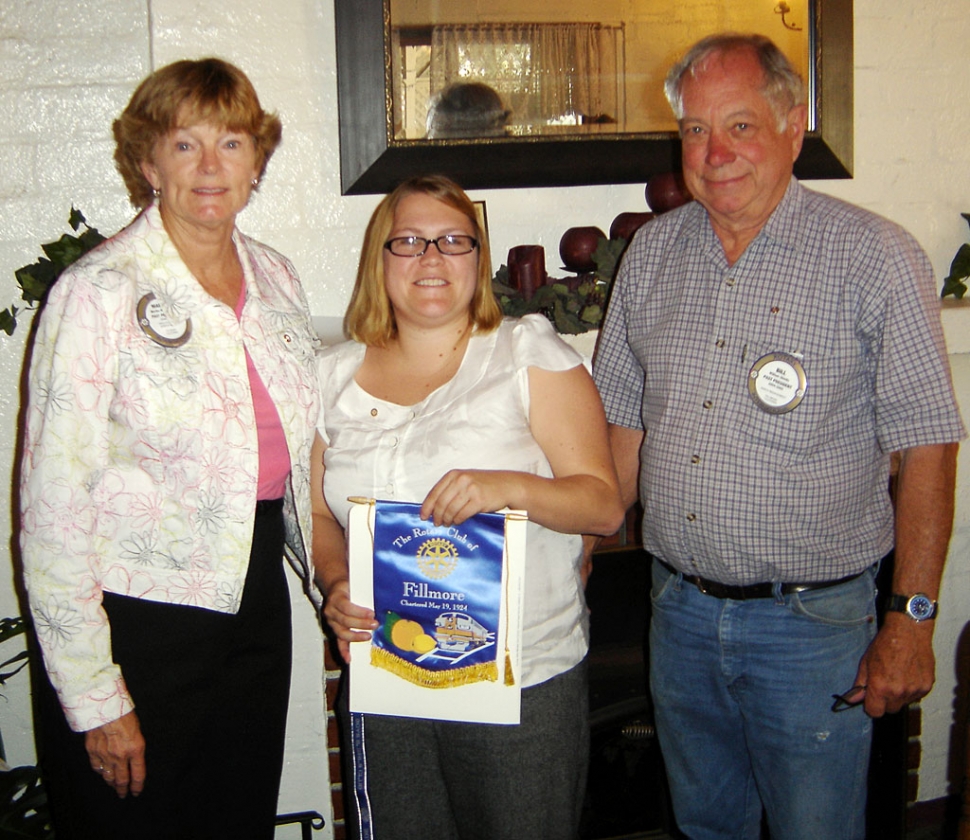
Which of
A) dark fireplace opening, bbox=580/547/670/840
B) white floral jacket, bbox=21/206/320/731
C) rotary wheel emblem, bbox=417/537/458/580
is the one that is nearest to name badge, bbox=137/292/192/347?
white floral jacket, bbox=21/206/320/731

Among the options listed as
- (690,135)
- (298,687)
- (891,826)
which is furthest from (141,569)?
(891,826)

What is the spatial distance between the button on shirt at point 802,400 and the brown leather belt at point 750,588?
0.05ft

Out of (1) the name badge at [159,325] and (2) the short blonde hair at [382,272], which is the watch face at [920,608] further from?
(1) the name badge at [159,325]

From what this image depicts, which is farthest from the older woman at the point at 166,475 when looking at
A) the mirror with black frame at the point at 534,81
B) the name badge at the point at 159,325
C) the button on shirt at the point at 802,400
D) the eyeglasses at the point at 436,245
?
the button on shirt at the point at 802,400

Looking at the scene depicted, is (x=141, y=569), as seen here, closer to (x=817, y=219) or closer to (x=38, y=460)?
(x=38, y=460)

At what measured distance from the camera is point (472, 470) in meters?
1.44

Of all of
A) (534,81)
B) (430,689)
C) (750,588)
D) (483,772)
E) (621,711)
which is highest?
(534,81)

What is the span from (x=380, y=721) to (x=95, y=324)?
2.55 feet

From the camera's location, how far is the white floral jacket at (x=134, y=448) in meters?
1.39

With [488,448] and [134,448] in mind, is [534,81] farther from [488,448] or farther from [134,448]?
[134,448]

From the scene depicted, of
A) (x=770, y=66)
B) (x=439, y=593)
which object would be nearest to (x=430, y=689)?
(x=439, y=593)

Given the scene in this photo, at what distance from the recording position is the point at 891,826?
211cm

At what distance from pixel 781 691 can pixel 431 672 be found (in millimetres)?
606

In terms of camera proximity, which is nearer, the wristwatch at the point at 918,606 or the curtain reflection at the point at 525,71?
the wristwatch at the point at 918,606
